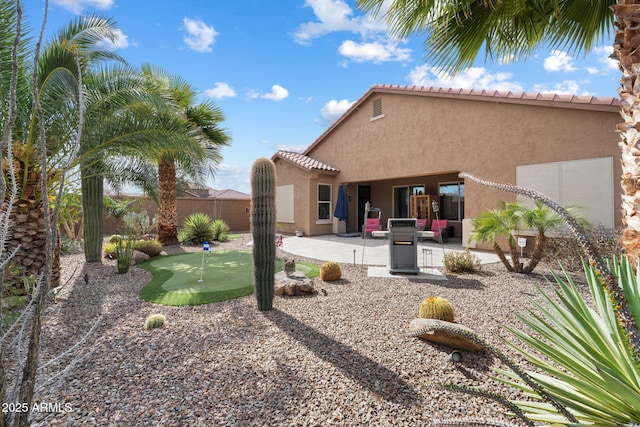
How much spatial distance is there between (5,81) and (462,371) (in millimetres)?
8152

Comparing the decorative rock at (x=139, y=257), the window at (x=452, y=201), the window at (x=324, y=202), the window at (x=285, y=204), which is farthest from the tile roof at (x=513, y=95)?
the decorative rock at (x=139, y=257)

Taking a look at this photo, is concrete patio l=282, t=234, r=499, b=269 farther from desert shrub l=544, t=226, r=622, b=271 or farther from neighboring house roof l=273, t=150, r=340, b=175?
neighboring house roof l=273, t=150, r=340, b=175

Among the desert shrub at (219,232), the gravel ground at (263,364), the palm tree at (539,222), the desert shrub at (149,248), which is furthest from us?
the desert shrub at (219,232)

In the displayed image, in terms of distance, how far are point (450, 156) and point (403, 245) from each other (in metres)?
6.33

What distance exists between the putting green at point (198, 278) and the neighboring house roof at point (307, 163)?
7.01 metres

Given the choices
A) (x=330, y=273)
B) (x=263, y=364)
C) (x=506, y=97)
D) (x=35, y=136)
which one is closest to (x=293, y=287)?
(x=330, y=273)

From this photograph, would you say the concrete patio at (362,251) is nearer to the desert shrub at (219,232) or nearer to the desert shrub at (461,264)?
the desert shrub at (461,264)

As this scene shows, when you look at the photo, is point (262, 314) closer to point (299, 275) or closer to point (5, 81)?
point (299, 275)

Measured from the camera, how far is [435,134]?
12906 mm

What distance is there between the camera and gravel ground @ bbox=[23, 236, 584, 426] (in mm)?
2773

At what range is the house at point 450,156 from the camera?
902 centimetres

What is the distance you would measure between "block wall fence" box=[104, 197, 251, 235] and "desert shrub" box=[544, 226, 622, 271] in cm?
1525

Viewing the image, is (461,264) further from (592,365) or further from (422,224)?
(592,365)

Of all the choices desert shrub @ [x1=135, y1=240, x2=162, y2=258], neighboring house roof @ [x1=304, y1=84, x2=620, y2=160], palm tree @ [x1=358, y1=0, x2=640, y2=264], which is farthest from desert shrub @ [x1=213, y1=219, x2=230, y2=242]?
palm tree @ [x1=358, y1=0, x2=640, y2=264]
